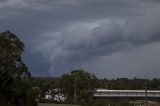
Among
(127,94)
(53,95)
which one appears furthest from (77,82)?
(127,94)

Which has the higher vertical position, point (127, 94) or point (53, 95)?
point (127, 94)

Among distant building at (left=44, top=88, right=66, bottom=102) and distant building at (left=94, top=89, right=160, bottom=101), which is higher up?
distant building at (left=94, top=89, right=160, bottom=101)

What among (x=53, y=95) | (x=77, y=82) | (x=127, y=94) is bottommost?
(x=53, y=95)

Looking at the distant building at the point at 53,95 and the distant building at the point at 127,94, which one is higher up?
the distant building at the point at 127,94

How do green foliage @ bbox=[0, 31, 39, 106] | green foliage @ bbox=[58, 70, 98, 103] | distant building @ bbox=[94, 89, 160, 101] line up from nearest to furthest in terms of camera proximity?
1. green foliage @ bbox=[0, 31, 39, 106]
2. green foliage @ bbox=[58, 70, 98, 103]
3. distant building @ bbox=[94, 89, 160, 101]

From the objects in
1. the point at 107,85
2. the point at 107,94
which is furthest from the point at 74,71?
the point at 107,85

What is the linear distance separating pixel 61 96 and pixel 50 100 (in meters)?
12.7

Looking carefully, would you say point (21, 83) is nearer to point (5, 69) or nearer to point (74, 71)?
point (5, 69)

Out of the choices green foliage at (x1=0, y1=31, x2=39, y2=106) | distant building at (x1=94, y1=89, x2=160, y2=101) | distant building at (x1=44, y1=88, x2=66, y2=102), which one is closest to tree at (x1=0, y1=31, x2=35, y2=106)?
green foliage at (x1=0, y1=31, x2=39, y2=106)

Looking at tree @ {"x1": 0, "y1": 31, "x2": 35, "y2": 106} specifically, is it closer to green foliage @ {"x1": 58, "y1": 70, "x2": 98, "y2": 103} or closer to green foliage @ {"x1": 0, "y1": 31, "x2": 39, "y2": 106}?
green foliage @ {"x1": 0, "y1": 31, "x2": 39, "y2": 106}

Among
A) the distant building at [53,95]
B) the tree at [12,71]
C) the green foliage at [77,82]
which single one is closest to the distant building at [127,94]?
the green foliage at [77,82]

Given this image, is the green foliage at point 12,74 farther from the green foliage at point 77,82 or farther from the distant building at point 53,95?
the green foliage at point 77,82

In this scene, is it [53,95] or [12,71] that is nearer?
[12,71]

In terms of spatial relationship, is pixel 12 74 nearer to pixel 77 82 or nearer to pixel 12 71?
pixel 12 71
